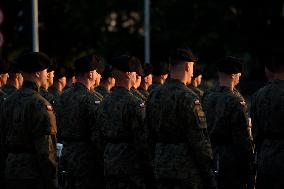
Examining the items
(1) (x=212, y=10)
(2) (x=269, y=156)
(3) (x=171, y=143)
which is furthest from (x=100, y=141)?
(1) (x=212, y=10)

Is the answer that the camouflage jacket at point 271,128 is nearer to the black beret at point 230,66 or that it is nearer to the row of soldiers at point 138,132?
the row of soldiers at point 138,132

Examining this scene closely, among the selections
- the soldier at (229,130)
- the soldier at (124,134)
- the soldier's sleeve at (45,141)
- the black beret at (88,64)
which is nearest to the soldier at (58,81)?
the black beret at (88,64)

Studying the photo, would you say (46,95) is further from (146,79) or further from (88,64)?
(146,79)

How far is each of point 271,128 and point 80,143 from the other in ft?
9.60

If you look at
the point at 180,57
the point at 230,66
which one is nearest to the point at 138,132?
the point at 180,57

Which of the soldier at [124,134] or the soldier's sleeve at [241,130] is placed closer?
the soldier at [124,134]

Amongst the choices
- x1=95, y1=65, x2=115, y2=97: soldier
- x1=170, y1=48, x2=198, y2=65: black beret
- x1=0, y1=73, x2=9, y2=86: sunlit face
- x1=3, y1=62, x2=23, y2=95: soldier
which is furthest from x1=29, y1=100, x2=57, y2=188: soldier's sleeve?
x1=95, y1=65, x2=115, y2=97: soldier

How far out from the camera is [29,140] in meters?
8.32

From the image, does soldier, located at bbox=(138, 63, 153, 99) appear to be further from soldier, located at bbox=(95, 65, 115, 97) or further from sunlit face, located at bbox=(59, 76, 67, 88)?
sunlit face, located at bbox=(59, 76, 67, 88)

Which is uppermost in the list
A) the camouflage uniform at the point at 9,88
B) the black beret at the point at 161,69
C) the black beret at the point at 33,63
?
the black beret at the point at 161,69

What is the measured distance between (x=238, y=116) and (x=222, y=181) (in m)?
0.92

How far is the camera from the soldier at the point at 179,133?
27.6ft

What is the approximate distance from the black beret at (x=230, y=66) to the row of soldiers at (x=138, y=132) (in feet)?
0.04

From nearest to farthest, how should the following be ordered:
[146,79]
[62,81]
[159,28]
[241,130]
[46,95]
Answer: [241,130] → [46,95] → [146,79] → [62,81] → [159,28]
